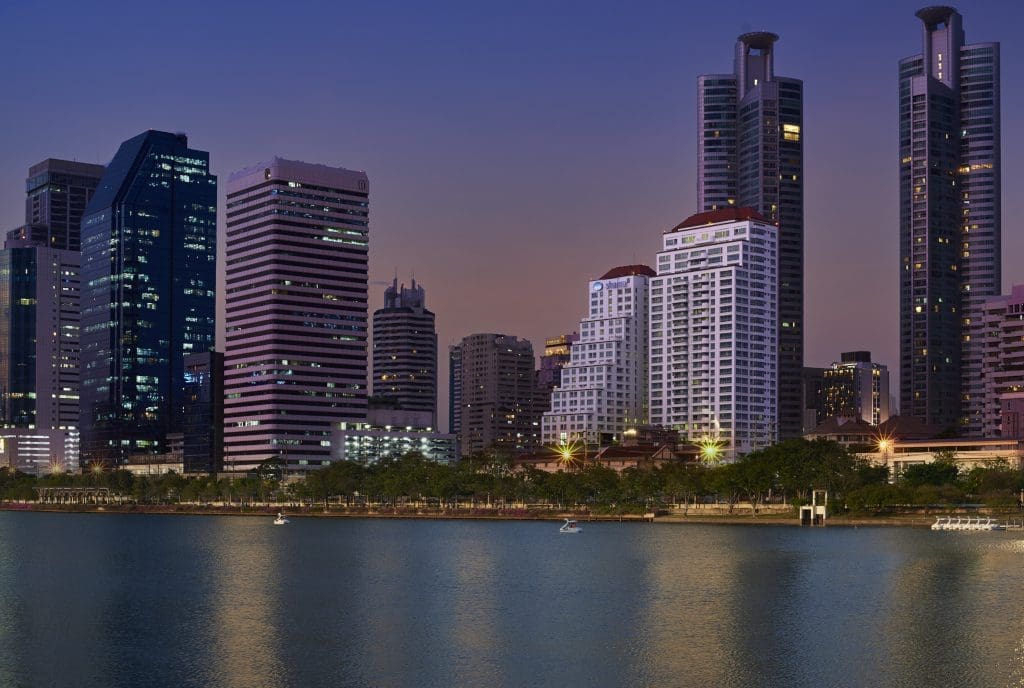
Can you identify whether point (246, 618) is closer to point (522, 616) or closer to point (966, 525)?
point (522, 616)

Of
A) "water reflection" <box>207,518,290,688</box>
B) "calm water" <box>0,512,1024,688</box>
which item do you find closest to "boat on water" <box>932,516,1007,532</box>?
"calm water" <box>0,512,1024,688</box>

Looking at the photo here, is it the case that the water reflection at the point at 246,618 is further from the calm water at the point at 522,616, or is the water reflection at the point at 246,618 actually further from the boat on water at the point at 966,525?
the boat on water at the point at 966,525

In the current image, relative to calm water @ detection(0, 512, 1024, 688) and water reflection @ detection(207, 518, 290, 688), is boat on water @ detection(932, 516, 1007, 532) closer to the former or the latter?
calm water @ detection(0, 512, 1024, 688)

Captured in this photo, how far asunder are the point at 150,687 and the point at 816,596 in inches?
2249

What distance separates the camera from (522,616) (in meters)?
99.9

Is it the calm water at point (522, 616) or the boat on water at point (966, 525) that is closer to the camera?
the calm water at point (522, 616)

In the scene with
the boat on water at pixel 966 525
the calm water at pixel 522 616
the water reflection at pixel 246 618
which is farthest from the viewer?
the boat on water at pixel 966 525

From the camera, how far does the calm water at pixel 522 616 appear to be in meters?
77.7

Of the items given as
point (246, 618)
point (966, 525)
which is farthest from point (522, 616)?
point (966, 525)

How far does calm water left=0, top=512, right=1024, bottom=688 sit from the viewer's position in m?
77.7

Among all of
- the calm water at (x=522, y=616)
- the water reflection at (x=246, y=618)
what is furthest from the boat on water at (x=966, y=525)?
the water reflection at (x=246, y=618)

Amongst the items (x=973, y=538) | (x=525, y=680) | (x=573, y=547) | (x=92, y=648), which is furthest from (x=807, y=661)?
(x=973, y=538)

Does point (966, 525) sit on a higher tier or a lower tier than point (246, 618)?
lower

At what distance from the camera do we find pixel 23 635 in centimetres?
9131
